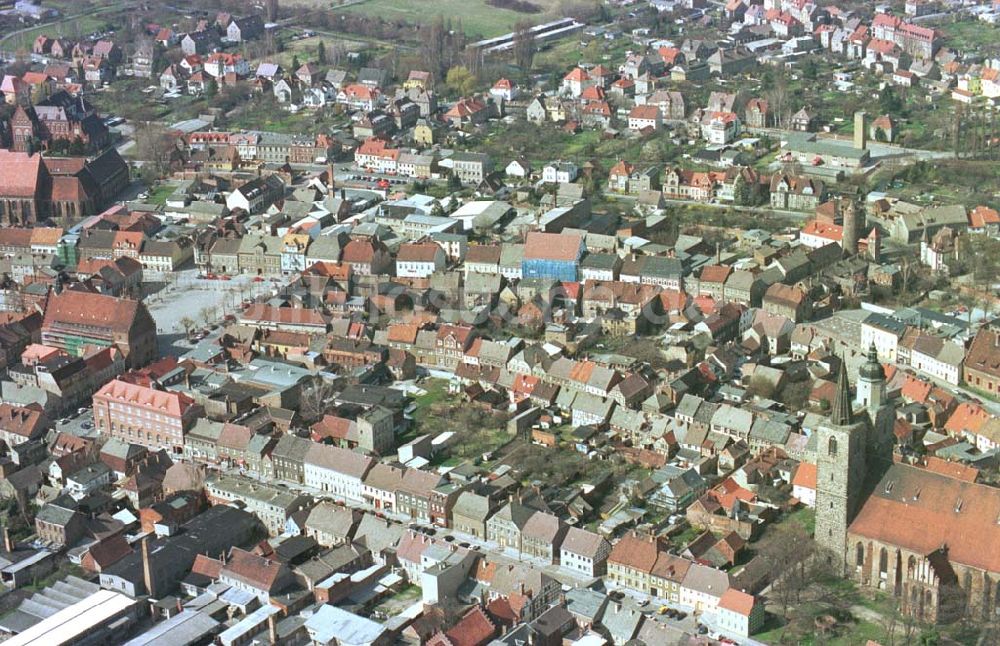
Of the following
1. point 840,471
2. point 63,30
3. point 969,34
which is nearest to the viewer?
point 840,471

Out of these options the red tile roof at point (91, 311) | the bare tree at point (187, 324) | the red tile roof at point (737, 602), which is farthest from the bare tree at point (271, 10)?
the red tile roof at point (737, 602)

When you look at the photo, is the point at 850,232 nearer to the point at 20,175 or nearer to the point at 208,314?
the point at 208,314

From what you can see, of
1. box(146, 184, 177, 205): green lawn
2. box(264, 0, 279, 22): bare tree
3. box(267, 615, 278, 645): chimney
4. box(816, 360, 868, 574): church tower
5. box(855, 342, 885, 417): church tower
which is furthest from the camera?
box(264, 0, 279, 22): bare tree

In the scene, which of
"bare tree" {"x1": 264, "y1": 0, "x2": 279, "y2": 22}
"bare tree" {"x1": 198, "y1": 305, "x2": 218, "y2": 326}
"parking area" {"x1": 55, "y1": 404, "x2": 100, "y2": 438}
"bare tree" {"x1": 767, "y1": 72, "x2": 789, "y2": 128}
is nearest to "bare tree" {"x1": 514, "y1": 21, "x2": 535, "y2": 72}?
"bare tree" {"x1": 767, "y1": 72, "x2": 789, "y2": 128}

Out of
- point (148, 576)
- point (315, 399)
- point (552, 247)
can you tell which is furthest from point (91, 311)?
point (552, 247)

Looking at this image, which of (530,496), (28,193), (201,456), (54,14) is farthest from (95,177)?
(54,14)

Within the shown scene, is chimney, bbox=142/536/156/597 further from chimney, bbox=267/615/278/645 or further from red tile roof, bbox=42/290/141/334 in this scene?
red tile roof, bbox=42/290/141/334
